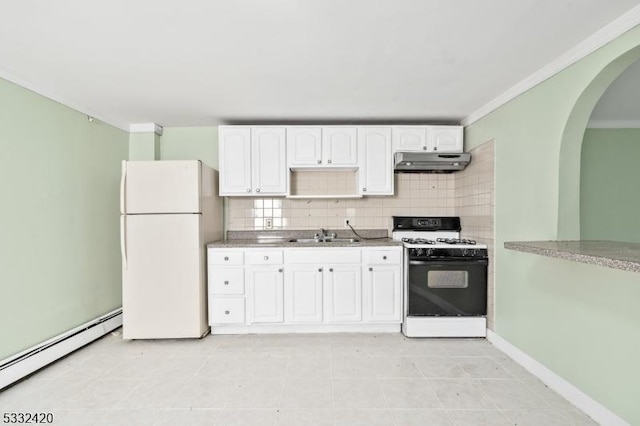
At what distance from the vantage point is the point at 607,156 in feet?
10.0

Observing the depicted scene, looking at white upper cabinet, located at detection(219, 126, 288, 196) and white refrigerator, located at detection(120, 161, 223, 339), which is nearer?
white refrigerator, located at detection(120, 161, 223, 339)

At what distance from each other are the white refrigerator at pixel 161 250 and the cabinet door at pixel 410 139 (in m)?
2.10

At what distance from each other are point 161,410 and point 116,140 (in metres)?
2.76

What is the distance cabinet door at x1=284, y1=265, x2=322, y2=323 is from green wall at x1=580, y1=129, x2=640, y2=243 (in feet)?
9.18

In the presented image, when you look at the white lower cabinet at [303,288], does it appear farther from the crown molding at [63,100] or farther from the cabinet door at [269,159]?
the crown molding at [63,100]

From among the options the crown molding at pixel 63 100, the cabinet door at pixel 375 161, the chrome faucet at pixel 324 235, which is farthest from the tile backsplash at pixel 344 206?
the crown molding at pixel 63 100

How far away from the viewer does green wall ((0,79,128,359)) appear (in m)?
2.09

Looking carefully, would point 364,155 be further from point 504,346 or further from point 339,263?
point 504,346

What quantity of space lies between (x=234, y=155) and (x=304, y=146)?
770 millimetres

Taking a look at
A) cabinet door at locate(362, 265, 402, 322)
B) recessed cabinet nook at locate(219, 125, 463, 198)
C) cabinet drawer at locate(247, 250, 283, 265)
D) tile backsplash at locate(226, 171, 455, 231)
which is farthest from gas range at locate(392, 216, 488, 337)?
cabinet drawer at locate(247, 250, 283, 265)

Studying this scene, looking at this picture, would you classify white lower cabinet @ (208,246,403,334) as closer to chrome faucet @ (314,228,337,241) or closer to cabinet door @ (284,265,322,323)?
cabinet door @ (284,265,322,323)

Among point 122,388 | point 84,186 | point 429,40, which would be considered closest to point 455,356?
point 429,40

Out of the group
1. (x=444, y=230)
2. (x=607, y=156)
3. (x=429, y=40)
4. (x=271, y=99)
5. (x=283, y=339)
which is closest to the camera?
(x=429, y=40)

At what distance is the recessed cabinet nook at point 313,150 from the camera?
10.2 ft
